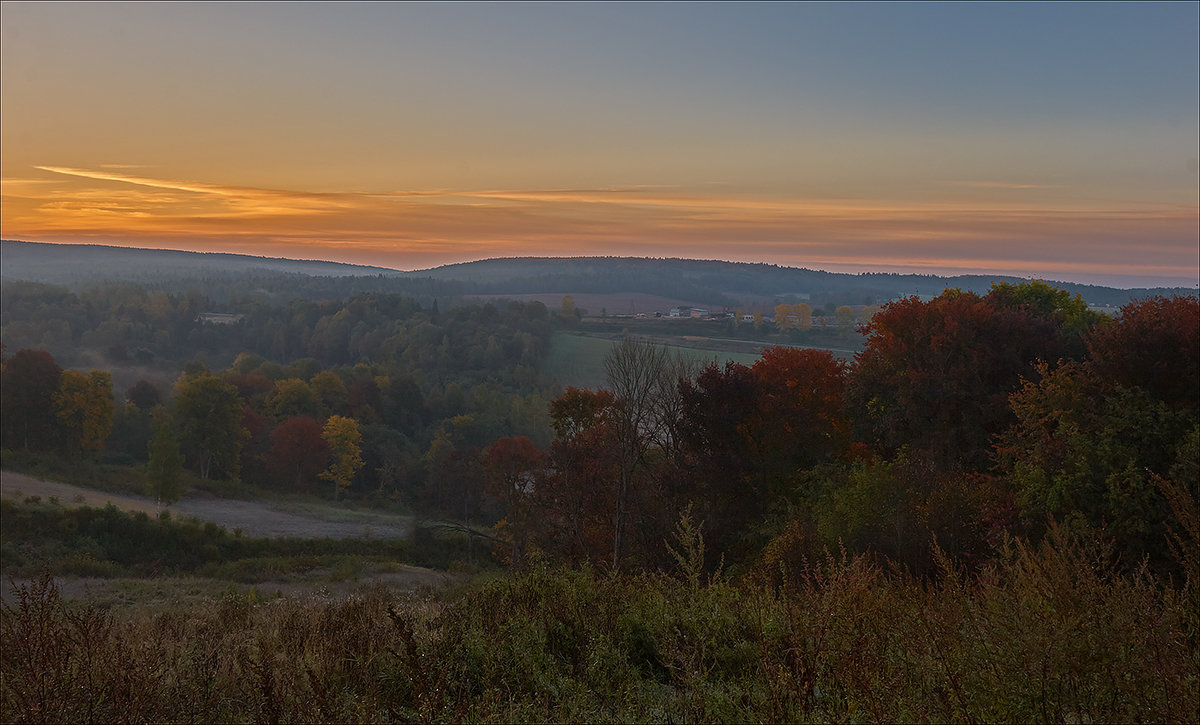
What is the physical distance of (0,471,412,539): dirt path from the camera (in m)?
43.5

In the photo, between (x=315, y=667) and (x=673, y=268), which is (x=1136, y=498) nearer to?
(x=315, y=667)

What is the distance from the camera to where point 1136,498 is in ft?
42.3

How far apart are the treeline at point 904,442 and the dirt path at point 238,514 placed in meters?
16.4

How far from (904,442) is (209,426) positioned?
5567 cm

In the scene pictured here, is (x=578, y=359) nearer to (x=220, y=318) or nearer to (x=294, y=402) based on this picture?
(x=294, y=402)

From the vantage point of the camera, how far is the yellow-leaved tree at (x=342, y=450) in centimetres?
6788

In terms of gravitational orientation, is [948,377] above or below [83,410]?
above

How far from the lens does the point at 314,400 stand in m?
82.1

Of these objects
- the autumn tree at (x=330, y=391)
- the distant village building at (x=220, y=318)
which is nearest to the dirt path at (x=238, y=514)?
the autumn tree at (x=330, y=391)

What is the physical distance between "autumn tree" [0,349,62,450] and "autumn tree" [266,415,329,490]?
1722cm

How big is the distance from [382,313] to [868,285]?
8267 centimetres

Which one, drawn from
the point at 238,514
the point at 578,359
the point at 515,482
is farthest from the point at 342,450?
the point at 578,359

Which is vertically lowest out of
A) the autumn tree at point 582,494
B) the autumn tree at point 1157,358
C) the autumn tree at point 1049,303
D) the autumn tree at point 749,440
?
the autumn tree at point 582,494

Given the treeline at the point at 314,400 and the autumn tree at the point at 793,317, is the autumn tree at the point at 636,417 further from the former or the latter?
the autumn tree at the point at 793,317
